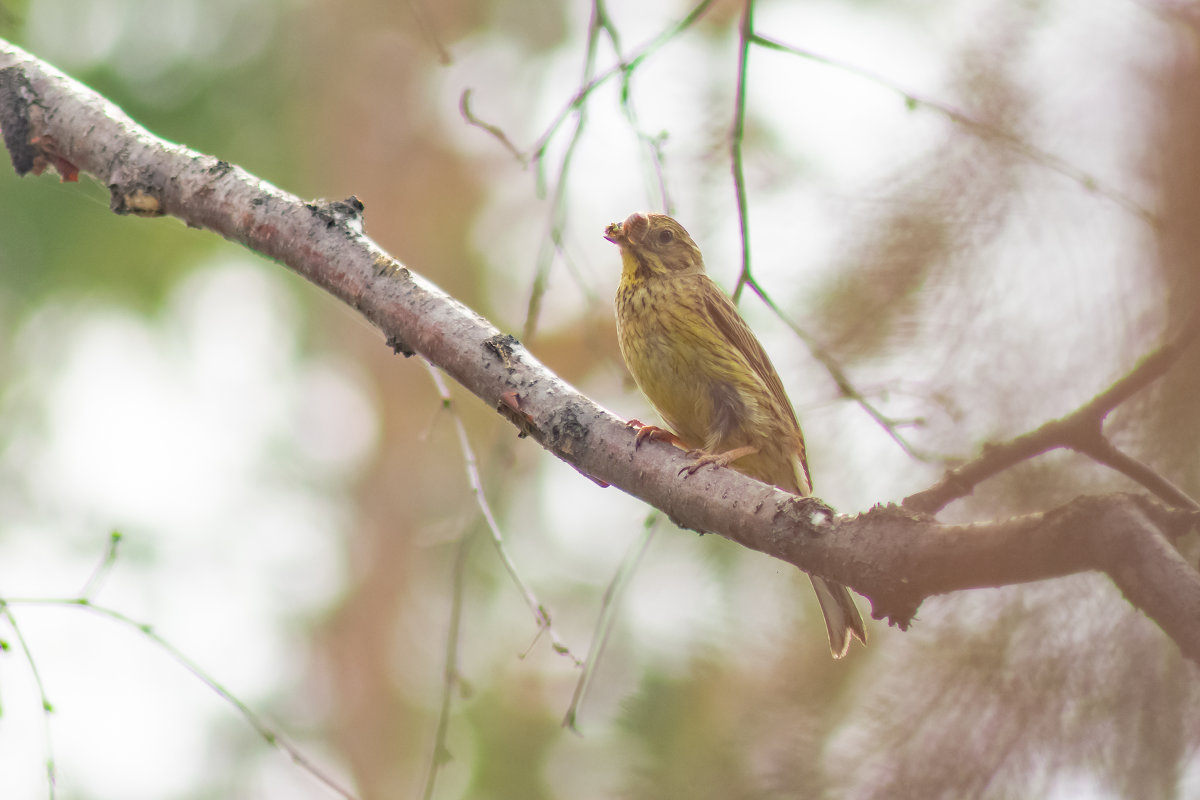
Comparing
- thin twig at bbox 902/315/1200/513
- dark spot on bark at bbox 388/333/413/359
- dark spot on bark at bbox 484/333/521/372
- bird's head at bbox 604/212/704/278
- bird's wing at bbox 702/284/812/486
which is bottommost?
thin twig at bbox 902/315/1200/513

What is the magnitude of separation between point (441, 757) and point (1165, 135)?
2288 millimetres

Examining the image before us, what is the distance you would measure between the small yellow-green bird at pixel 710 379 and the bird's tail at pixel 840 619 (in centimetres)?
105

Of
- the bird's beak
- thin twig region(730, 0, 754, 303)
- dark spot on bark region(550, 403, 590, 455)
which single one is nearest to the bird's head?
the bird's beak

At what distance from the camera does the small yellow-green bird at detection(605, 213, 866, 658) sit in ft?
12.4

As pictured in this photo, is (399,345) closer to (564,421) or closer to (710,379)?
(564,421)

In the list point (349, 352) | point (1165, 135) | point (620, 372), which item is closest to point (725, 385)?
point (620, 372)

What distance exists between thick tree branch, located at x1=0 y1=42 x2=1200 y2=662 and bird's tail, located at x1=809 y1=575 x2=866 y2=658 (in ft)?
1.25

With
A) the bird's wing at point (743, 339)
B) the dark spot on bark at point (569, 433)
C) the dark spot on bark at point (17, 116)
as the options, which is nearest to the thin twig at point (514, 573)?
the dark spot on bark at point (569, 433)

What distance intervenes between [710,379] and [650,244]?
93cm

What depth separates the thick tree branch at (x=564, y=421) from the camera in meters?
1.22

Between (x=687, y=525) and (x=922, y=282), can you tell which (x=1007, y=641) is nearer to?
→ (x=922, y=282)

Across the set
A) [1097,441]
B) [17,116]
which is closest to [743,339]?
[17,116]

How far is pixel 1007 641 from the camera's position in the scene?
1535 millimetres

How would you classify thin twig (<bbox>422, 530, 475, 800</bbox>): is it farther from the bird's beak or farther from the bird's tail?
the bird's beak
